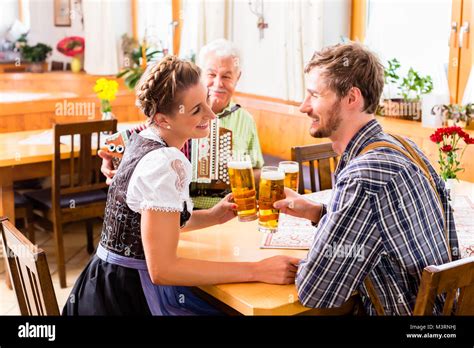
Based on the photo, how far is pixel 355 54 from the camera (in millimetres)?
1870

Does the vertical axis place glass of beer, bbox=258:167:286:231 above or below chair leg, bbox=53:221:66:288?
above

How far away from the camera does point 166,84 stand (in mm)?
1962

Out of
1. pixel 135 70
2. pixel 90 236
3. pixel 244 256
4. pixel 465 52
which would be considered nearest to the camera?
pixel 244 256

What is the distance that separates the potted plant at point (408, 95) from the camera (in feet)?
14.1

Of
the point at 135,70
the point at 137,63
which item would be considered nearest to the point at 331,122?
the point at 135,70

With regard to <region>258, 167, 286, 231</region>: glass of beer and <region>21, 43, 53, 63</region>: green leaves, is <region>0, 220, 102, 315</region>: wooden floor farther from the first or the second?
<region>21, 43, 53, 63</region>: green leaves

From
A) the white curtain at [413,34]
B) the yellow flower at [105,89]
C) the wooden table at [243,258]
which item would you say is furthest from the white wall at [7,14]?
the wooden table at [243,258]

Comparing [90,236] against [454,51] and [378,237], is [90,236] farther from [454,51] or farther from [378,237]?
[378,237]

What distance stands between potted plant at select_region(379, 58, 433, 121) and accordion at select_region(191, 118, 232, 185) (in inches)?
69.4

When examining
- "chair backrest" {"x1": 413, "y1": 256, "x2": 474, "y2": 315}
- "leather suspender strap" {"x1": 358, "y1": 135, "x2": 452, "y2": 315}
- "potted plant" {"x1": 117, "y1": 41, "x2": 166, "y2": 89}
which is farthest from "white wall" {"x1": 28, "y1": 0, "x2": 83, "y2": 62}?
"chair backrest" {"x1": 413, "y1": 256, "x2": 474, "y2": 315}

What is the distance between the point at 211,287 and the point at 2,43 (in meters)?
6.04

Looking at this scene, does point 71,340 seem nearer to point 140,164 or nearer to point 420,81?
point 140,164

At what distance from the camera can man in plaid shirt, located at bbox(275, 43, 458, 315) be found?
171cm

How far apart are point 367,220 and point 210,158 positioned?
1310 millimetres
